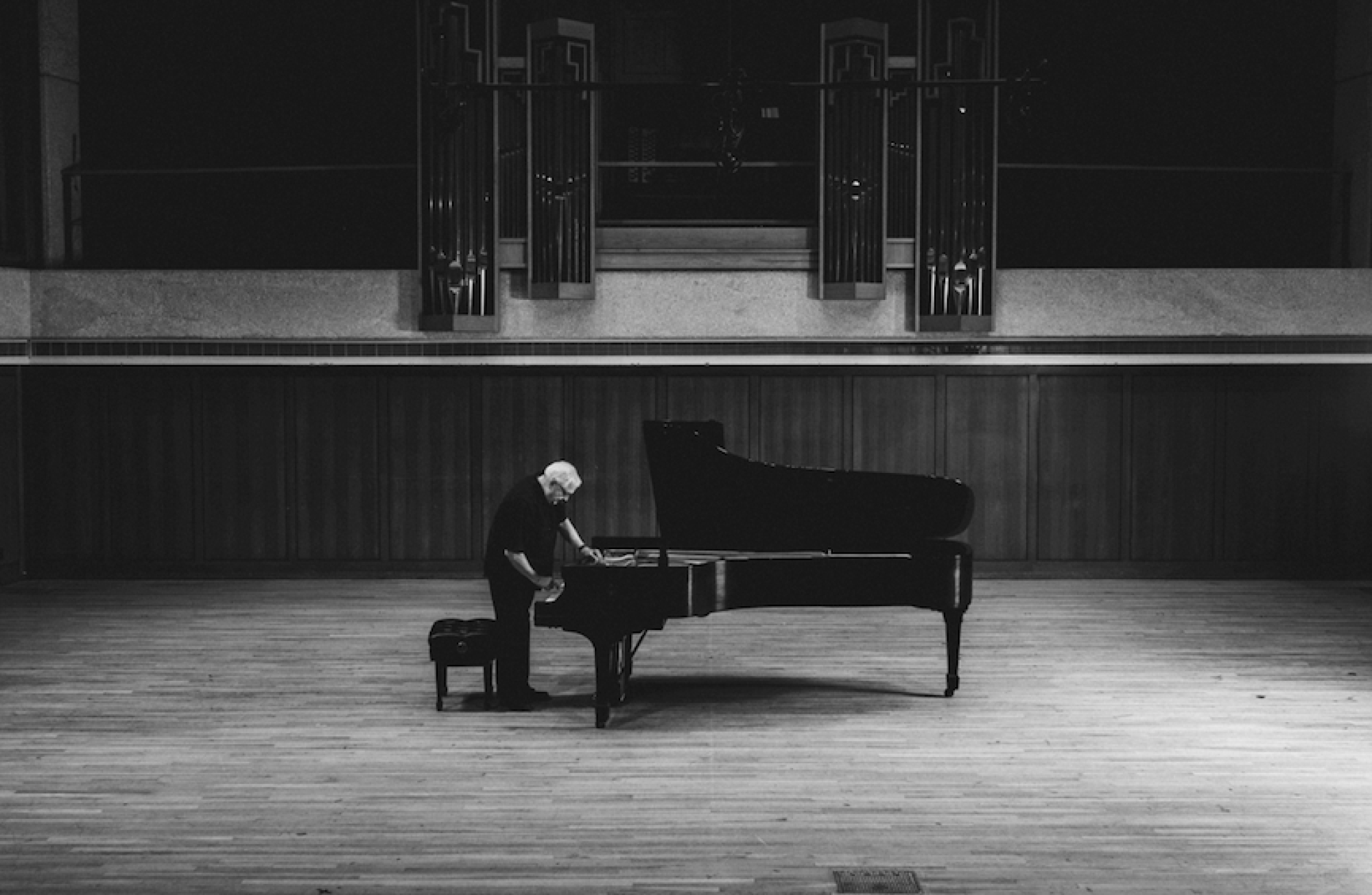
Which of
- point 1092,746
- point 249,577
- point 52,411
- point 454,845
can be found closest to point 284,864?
point 454,845

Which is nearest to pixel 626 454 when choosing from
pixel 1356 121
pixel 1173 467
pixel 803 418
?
pixel 803 418

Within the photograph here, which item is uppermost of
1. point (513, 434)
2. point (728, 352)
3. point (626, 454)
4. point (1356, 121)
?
point (1356, 121)

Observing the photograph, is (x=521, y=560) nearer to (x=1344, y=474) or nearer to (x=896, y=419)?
(x=896, y=419)

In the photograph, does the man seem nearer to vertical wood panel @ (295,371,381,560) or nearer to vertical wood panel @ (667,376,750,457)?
vertical wood panel @ (667,376,750,457)

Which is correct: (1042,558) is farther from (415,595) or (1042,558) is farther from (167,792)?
(167,792)

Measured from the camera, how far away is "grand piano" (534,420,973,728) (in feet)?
21.6

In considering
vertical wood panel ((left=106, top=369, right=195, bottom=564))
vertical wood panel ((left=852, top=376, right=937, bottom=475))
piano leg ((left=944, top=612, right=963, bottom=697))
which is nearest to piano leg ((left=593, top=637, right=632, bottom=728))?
piano leg ((left=944, top=612, right=963, bottom=697))

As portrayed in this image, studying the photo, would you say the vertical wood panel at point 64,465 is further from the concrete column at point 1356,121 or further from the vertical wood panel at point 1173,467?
the concrete column at point 1356,121

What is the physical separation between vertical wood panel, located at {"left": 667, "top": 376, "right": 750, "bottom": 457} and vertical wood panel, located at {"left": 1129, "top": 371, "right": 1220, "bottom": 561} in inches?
119

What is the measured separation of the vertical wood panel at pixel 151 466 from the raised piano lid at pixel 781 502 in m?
5.64

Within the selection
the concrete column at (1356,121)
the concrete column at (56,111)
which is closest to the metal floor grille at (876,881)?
the concrete column at (1356,121)

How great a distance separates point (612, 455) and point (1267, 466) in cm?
506

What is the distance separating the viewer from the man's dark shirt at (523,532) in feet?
21.5

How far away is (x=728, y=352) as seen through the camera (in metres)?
10.7
